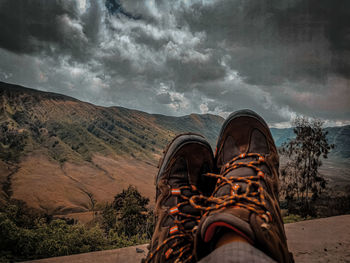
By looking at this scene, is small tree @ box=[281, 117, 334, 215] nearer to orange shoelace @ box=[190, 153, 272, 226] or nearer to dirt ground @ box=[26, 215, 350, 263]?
dirt ground @ box=[26, 215, 350, 263]

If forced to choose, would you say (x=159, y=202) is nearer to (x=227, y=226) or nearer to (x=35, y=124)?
(x=227, y=226)

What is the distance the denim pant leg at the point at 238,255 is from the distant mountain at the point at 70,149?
10.6 m

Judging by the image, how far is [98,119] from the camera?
10712 centimetres

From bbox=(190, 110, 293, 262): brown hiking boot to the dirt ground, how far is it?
2.86ft

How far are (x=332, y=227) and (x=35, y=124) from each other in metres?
93.9

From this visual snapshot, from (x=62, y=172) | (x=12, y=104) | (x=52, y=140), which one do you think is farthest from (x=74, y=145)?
(x=12, y=104)

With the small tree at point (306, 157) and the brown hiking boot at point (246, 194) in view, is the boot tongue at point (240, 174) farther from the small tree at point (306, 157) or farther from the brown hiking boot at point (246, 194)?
the small tree at point (306, 157)

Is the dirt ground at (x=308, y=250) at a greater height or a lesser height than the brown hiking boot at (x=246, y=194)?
lesser

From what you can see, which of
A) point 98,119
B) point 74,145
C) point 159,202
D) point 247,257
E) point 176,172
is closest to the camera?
point 247,257

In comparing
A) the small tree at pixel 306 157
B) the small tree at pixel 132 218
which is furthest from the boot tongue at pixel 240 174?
the small tree at pixel 132 218

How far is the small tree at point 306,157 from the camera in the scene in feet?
30.7

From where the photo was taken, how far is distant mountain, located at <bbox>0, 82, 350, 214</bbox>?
41.9m

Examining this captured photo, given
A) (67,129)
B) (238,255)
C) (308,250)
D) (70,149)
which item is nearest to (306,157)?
(308,250)

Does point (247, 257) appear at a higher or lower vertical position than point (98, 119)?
lower
